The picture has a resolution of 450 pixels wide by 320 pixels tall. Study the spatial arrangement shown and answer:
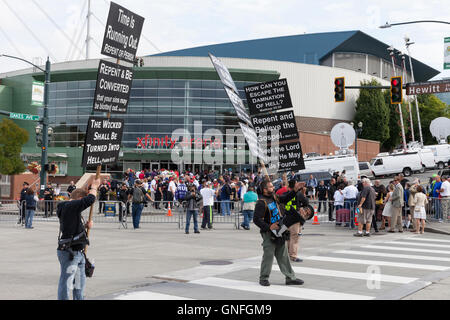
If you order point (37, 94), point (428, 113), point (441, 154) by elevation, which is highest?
point (428, 113)

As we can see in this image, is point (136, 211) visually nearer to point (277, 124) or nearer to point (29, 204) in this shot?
point (29, 204)

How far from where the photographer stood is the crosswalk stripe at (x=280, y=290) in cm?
691

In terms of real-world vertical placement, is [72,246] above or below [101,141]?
below

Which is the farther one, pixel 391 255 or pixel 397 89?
pixel 397 89

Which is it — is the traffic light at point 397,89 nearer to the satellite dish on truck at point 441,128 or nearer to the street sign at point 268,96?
the street sign at point 268,96

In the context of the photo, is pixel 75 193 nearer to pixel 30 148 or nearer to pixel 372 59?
pixel 30 148

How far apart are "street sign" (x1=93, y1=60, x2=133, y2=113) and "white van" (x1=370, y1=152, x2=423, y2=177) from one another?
120ft

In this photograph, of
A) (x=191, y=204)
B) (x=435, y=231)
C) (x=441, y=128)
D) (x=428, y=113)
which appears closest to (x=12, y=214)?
(x=191, y=204)

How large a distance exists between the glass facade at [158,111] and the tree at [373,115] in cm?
1831

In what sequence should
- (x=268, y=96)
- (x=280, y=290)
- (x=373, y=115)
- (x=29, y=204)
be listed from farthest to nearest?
1. (x=373, y=115)
2. (x=29, y=204)
3. (x=268, y=96)
4. (x=280, y=290)

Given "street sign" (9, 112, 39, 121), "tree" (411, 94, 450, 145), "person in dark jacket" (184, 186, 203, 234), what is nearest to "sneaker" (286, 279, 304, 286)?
"person in dark jacket" (184, 186, 203, 234)

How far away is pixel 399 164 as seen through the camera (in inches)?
1640

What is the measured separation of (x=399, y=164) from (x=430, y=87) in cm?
2170

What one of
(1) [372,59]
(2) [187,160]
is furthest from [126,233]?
(1) [372,59]
